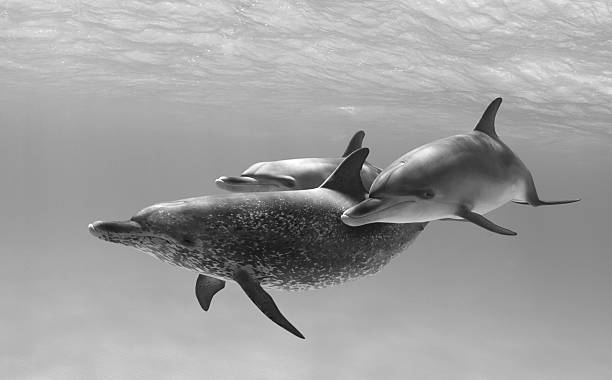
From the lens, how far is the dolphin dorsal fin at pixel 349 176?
2.77 m

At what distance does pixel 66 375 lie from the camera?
19312 mm

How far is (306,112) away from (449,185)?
41.5m

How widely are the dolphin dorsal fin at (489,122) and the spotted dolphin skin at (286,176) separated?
884mm

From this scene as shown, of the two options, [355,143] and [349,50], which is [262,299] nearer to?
[355,143]

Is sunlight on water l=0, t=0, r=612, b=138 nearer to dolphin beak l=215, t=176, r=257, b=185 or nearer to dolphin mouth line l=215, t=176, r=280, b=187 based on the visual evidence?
dolphin mouth line l=215, t=176, r=280, b=187

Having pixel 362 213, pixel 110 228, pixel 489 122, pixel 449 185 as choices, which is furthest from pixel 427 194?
pixel 110 228

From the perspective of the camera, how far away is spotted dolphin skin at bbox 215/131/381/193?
126 inches

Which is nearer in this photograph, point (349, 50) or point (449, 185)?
point (449, 185)

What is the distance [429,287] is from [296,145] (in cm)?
3217

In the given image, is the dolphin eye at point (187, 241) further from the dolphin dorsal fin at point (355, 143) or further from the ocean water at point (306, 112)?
the ocean water at point (306, 112)

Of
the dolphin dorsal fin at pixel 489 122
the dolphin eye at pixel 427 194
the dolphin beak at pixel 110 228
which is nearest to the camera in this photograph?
the dolphin beak at pixel 110 228

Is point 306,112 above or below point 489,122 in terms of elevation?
below

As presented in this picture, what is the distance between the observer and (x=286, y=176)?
3.24m

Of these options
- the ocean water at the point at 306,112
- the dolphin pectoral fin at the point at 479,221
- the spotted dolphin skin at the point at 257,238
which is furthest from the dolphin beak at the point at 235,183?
the ocean water at the point at 306,112
